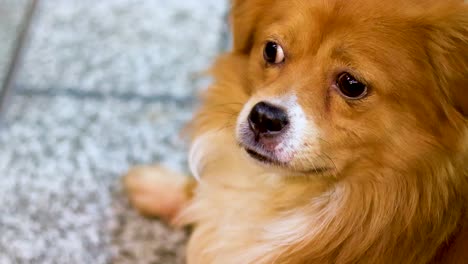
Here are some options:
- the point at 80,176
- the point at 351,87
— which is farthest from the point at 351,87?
the point at 80,176

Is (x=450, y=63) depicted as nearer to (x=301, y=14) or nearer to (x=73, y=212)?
(x=301, y=14)

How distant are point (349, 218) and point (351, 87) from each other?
0.24m

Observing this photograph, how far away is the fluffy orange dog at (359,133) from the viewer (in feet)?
3.71

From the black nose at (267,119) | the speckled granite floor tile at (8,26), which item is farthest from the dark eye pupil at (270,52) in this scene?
the speckled granite floor tile at (8,26)

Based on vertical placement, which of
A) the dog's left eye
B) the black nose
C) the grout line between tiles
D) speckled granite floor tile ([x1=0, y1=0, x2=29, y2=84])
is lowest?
the grout line between tiles

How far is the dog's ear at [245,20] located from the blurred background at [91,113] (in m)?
0.15

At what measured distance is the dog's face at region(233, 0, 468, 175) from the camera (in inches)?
44.3

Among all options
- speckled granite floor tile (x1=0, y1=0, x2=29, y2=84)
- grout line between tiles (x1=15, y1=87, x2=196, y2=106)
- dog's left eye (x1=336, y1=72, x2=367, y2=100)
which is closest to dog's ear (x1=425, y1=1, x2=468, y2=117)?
dog's left eye (x1=336, y1=72, x2=367, y2=100)

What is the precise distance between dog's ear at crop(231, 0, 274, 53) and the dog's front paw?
0.47m

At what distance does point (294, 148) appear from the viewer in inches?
45.7

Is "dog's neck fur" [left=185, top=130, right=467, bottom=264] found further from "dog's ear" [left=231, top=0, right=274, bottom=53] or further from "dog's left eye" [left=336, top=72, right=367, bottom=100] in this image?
"dog's ear" [left=231, top=0, right=274, bottom=53]

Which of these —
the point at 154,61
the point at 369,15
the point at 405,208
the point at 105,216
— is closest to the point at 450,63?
the point at 369,15

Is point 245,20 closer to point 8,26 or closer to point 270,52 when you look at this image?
point 270,52

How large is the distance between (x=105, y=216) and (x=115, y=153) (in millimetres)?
211
